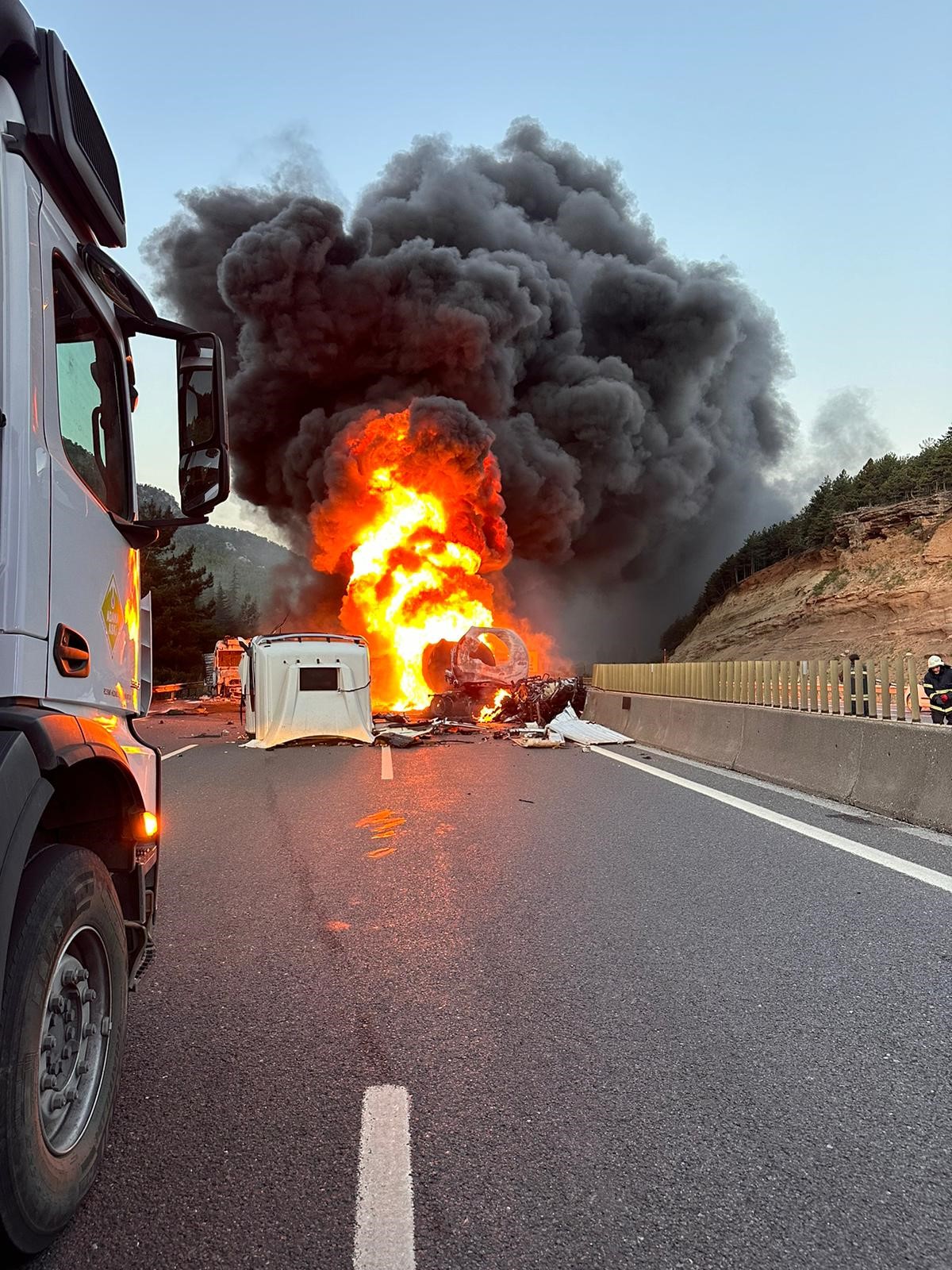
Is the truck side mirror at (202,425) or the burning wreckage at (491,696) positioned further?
the burning wreckage at (491,696)

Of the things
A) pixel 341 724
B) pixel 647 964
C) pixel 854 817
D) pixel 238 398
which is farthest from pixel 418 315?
pixel 647 964

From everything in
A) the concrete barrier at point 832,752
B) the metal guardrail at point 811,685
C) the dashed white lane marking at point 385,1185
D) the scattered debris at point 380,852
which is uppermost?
the metal guardrail at point 811,685

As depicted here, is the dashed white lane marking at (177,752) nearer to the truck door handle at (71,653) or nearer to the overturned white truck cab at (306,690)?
the overturned white truck cab at (306,690)

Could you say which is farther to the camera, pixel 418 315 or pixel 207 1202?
pixel 418 315

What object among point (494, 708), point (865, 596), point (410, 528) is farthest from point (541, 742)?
point (865, 596)

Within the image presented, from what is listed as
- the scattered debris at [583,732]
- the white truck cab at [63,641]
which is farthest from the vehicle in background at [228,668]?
the white truck cab at [63,641]

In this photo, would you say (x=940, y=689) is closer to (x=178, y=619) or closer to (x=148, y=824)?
(x=148, y=824)

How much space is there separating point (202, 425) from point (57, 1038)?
2.04 m

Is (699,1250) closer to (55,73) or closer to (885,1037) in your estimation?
(885,1037)

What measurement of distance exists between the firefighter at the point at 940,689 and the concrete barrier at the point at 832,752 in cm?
305

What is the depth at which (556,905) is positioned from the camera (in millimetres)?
5105

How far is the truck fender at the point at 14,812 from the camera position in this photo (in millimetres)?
1824

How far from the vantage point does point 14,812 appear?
188cm

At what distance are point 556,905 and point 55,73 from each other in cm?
424
